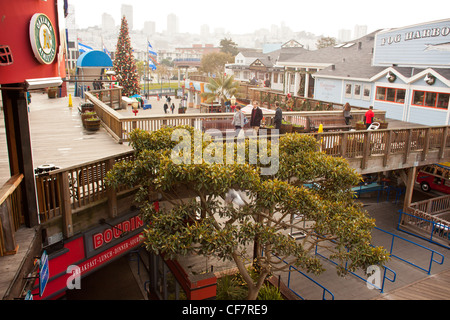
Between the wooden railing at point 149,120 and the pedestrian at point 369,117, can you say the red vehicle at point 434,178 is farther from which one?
the wooden railing at point 149,120

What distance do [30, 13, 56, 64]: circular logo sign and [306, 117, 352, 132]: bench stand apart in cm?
1103

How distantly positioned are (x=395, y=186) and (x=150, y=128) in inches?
685

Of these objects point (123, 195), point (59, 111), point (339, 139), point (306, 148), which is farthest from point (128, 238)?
point (59, 111)

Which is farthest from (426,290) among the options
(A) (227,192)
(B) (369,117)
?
(A) (227,192)

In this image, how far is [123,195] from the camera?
9609 mm

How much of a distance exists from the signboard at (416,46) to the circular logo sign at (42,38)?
834 inches

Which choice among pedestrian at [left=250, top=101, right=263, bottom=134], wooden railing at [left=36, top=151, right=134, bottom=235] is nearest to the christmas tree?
pedestrian at [left=250, top=101, right=263, bottom=134]

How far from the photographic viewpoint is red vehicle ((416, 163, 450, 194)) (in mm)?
21322

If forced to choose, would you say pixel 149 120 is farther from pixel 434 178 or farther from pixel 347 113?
pixel 434 178

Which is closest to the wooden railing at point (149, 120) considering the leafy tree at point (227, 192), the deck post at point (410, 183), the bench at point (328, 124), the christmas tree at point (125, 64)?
the bench at point (328, 124)

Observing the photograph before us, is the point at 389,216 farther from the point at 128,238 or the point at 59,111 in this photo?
the point at 59,111

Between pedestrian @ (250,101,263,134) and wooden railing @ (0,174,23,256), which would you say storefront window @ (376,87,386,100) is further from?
wooden railing @ (0,174,23,256)

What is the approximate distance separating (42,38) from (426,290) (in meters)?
13.4

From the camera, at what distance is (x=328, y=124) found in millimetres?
17250
